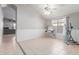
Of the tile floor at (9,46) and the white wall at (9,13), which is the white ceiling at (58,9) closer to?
the white wall at (9,13)

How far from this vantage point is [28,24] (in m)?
2.14

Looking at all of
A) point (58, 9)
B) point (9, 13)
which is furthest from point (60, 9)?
point (9, 13)

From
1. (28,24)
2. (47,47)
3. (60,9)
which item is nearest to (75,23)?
(60,9)

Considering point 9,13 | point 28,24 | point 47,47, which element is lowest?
point 47,47

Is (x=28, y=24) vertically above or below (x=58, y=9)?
below

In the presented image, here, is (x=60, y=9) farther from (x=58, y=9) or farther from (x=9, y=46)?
(x=9, y=46)

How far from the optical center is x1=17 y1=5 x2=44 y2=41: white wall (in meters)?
2.13

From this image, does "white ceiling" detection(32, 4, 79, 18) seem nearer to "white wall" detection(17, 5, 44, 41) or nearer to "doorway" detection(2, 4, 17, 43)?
"white wall" detection(17, 5, 44, 41)

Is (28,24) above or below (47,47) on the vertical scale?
above

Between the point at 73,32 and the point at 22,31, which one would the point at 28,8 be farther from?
the point at 73,32

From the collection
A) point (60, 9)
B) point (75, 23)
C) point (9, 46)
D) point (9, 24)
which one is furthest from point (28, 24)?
point (75, 23)

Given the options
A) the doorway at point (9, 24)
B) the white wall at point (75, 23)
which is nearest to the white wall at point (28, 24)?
the doorway at point (9, 24)

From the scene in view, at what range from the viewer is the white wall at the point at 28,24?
2.13m

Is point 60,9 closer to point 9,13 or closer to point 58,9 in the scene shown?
point 58,9
